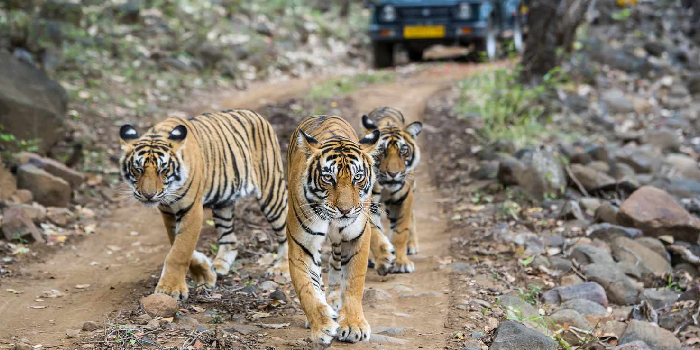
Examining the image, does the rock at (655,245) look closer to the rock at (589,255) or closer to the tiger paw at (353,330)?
the rock at (589,255)

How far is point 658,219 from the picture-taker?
8414 mm

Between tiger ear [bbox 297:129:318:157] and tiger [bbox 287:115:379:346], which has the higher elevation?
tiger ear [bbox 297:129:318:157]

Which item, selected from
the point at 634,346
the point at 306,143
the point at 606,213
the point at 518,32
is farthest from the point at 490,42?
the point at 306,143

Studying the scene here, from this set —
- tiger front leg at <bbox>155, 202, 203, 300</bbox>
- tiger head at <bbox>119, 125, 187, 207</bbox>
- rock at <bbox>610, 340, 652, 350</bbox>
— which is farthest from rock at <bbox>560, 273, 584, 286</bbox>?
tiger head at <bbox>119, 125, 187, 207</bbox>

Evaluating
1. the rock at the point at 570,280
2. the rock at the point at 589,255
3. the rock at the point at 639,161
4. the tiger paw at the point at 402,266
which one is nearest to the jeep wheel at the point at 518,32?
the rock at the point at 639,161

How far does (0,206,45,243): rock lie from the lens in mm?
7090

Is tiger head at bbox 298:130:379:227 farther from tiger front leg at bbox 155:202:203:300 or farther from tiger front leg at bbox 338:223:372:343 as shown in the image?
tiger front leg at bbox 155:202:203:300

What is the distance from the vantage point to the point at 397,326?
17.6ft

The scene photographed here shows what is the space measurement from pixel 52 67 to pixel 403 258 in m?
8.50

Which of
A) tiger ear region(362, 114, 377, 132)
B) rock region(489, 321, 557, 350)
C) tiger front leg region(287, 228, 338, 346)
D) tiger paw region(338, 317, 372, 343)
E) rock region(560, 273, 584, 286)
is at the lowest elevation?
rock region(560, 273, 584, 286)

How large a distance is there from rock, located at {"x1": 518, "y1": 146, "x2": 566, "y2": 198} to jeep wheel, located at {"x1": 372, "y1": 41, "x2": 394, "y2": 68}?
10.1 meters

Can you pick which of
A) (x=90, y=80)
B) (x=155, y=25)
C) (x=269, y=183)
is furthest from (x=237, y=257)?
(x=155, y=25)

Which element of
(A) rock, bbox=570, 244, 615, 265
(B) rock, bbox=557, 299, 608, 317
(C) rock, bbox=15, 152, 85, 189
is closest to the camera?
(B) rock, bbox=557, 299, 608, 317

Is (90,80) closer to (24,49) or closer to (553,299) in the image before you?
(24,49)
